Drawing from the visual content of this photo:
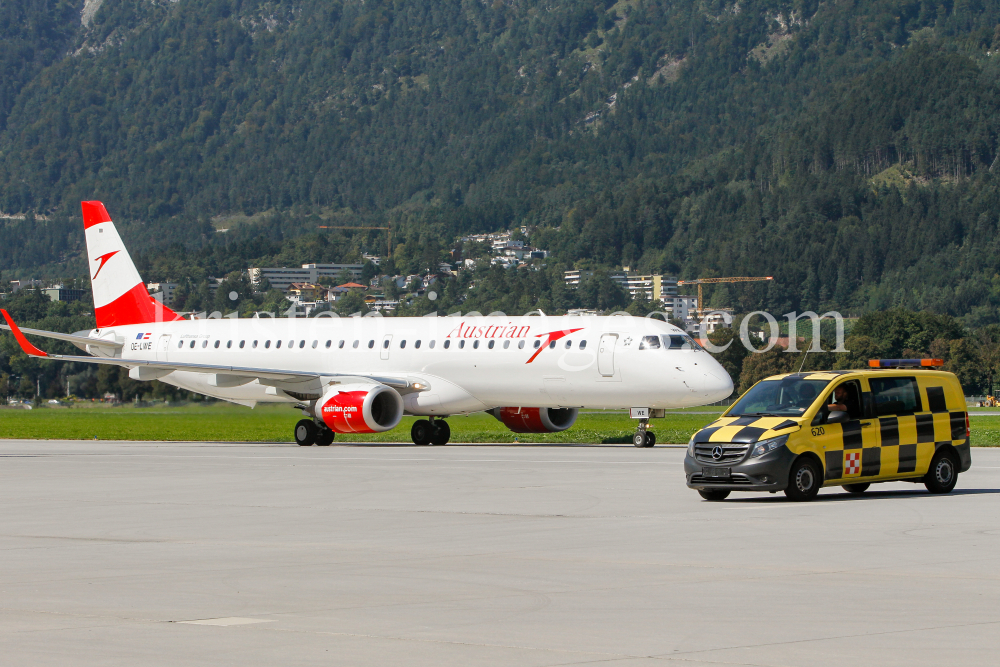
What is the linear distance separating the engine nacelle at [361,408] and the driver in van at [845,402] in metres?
19.6

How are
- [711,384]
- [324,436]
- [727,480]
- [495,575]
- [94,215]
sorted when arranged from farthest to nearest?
[94,215] < [324,436] < [711,384] < [727,480] < [495,575]

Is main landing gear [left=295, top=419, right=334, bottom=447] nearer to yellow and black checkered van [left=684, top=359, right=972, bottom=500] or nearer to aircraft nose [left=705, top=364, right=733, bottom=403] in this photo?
aircraft nose [left=705, top=364, right=733, bottom=403]

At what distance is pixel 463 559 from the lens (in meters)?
14.7

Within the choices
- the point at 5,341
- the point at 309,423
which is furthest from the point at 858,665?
the point at 5,341

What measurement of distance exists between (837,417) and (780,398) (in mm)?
1080

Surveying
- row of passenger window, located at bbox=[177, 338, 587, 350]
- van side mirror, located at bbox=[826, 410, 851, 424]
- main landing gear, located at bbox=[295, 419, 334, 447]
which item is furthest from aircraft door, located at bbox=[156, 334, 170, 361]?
van side mirror, located at bbox=[826, 410, 851, 424]

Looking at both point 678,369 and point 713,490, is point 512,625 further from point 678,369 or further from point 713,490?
point 678,369

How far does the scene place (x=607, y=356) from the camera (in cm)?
3753

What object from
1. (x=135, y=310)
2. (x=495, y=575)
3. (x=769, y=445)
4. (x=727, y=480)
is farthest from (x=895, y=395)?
(x=135, y=310)

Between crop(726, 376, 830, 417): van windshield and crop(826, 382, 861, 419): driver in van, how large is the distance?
231 millimetres

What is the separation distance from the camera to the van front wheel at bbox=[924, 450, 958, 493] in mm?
21797

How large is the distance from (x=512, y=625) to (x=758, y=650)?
6.51 ft

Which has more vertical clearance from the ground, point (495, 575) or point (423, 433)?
point (423, 433)

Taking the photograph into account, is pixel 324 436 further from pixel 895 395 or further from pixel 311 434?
pixel 895 395
